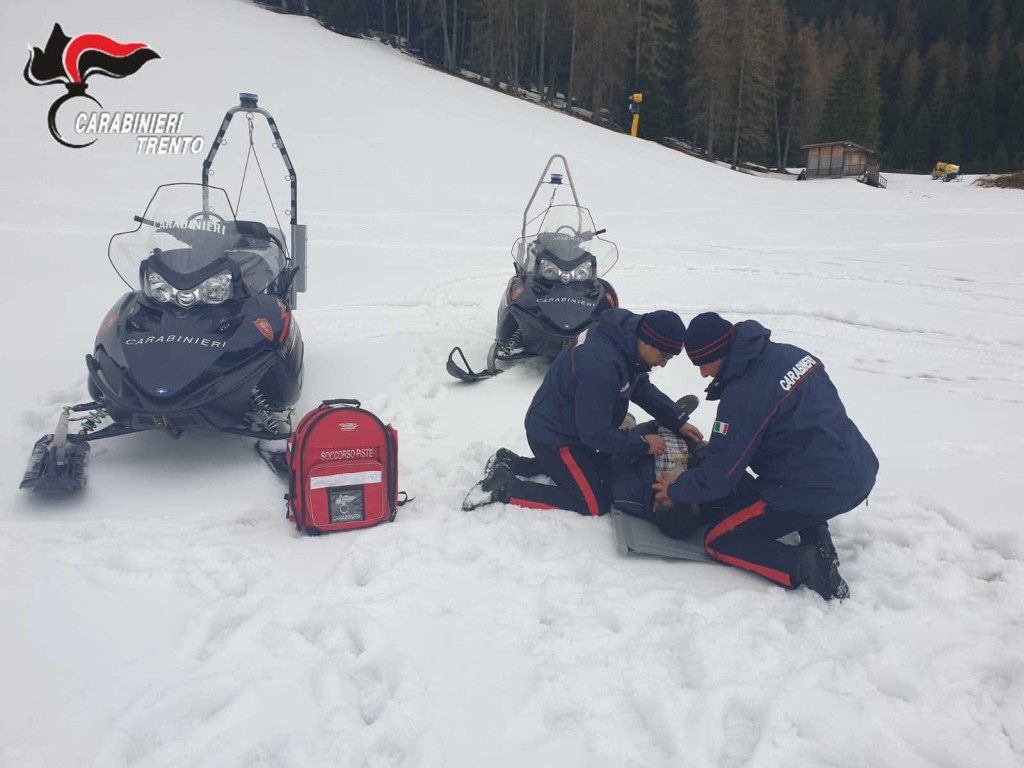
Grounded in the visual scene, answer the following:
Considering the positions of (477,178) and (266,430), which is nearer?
(266,430)

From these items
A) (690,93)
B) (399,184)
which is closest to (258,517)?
(399,184)

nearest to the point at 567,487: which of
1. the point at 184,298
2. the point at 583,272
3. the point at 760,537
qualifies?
the point at 760,537

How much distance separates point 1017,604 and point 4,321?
723 cm

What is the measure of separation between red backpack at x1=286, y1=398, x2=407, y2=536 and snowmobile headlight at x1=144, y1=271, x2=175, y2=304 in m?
1.36

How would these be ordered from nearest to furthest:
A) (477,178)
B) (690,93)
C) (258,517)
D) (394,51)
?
1. (258,517)
2. (477,178)
3. (690,93)
4. (394,51)

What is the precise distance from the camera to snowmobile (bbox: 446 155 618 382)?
5.59 metres

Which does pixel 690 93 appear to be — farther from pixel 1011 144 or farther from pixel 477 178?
pixel 1011 144

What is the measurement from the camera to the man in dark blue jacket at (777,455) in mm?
3018

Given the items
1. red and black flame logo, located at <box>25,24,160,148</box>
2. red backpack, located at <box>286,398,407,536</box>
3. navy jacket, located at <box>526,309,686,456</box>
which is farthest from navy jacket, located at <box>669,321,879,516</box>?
red and black flame logo, located at <box>25,24,160,148</box>

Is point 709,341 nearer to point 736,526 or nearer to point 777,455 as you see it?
point 777,455

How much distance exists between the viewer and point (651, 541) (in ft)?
11.1

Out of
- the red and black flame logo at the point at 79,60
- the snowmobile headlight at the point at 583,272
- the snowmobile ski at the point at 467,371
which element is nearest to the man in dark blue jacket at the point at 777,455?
the snowmobile ski at the point at 467,371

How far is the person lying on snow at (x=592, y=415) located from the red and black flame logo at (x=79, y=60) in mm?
18030

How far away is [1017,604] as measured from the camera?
2881 mm
